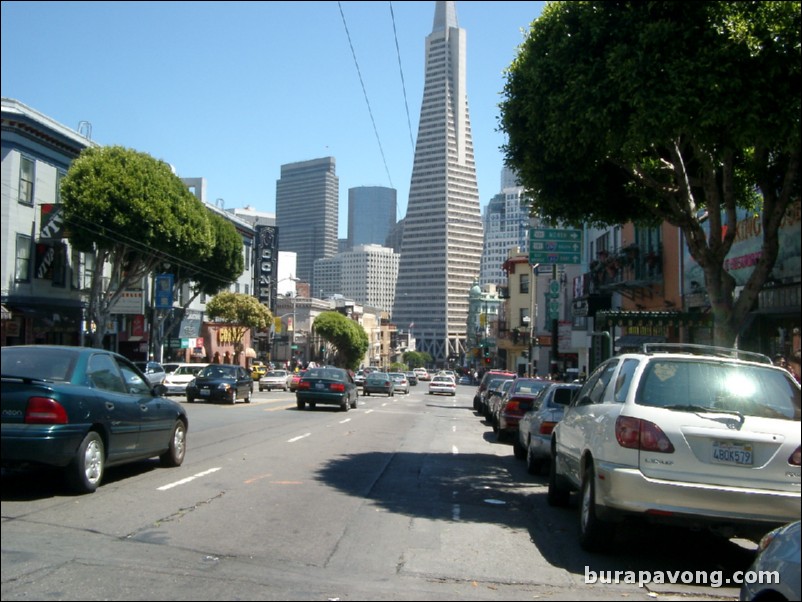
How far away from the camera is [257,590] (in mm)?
6066

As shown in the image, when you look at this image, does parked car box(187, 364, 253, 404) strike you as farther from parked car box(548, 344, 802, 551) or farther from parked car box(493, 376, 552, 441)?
parked car box(548, 344, 802, 551)

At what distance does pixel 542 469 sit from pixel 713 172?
18.4 feet

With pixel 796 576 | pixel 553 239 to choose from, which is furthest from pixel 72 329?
pixel 796 576

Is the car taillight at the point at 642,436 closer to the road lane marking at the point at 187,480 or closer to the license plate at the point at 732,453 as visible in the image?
the license plate at the point at 732,453

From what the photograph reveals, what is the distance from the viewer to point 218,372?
1289 inches

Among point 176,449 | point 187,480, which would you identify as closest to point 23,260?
point 176,449

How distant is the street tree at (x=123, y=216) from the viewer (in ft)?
111

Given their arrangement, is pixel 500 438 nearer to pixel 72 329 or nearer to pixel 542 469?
pixel 542 469

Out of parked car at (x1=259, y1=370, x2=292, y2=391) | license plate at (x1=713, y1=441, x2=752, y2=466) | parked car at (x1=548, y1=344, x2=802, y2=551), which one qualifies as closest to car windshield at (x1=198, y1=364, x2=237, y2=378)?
parked car at (x1=259, y1=370, x2=292, y2=391)

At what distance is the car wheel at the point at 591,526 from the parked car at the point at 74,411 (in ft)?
18.0

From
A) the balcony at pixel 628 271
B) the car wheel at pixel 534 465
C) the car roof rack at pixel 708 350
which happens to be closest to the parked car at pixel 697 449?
the car roof rack at pixel 708 350

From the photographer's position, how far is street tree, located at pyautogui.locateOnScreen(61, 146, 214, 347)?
33.8 m

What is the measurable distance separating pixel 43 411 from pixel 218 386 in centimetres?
2298

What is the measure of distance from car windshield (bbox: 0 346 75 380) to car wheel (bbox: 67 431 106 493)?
79 cm
